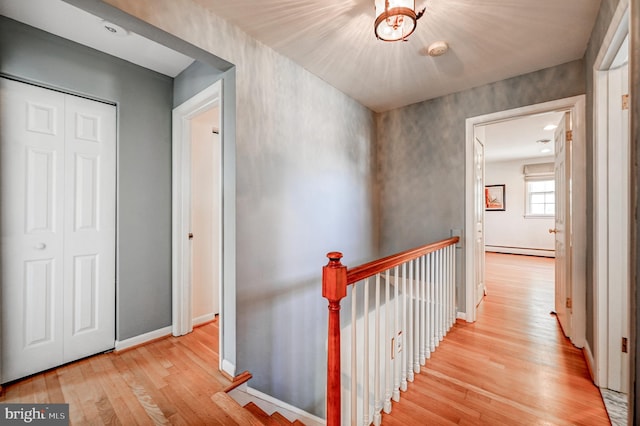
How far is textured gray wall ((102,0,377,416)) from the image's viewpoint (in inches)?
69.2

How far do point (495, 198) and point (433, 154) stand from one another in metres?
5.36

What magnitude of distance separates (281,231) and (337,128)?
136cm

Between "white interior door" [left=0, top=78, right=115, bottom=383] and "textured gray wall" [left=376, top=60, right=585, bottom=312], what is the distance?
2.92 meters

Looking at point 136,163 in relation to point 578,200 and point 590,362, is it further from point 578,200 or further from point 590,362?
point 590,362

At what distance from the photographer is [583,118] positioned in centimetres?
213

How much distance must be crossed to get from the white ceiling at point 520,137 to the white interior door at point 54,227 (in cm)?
436

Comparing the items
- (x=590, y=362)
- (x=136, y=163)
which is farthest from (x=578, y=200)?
(x=136, y=163)

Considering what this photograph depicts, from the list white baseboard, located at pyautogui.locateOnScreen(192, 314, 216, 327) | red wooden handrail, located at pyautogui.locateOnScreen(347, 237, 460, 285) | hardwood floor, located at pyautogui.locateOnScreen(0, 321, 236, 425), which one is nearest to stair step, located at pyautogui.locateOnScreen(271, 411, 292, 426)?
hardwood floor, located at pyautogui.locateOnScreen(0, 321, 236, 425)

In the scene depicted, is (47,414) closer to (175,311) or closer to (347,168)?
(175,311)

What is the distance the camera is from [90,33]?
191cm

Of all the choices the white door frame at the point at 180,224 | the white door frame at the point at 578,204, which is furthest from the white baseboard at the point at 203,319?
the white door frame at the point at 578,204

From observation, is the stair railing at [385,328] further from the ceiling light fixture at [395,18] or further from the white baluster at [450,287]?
the ceiling light fixture at [395,18]

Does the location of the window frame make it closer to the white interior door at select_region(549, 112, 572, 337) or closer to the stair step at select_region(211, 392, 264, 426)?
the white interior door at select_region(549, 112, 572, 337)

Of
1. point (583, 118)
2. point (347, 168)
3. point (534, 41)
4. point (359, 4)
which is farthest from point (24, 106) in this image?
point (583, 118)
